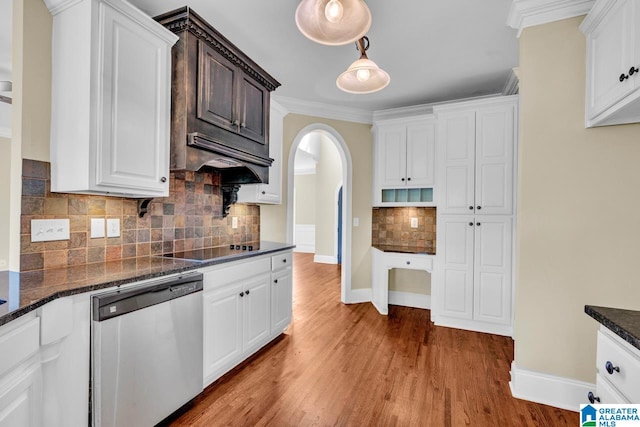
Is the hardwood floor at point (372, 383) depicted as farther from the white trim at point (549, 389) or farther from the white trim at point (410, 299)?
the white trim at point (410, 299)

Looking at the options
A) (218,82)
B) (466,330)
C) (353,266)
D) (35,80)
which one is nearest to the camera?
(35,80)

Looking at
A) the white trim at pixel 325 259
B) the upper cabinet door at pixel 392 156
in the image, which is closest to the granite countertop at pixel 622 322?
the upper cabinet door at pixel 392 156

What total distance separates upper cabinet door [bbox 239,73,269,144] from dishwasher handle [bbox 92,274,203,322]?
1.27 metres

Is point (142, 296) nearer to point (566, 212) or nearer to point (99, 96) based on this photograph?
point (99, 96)

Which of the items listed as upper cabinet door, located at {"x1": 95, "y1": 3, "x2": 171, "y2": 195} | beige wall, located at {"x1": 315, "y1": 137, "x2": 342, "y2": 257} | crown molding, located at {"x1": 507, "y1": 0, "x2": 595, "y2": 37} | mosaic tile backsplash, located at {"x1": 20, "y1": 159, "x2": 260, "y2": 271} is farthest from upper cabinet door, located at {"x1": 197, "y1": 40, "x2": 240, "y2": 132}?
beige wall, located at {"x1": 315, "y1": 137, "x2": 342, "y2": 257}

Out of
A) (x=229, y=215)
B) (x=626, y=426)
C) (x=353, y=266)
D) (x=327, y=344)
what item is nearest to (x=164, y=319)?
(x=229, y=215)

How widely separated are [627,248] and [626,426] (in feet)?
4.77

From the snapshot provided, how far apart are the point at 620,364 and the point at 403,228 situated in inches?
122

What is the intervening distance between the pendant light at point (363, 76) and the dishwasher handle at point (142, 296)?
5.53 feet

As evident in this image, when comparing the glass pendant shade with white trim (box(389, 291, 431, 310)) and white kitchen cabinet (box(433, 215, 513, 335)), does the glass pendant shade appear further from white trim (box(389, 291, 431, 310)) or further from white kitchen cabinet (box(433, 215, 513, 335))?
white trim (box(389, 291, 431, 310))

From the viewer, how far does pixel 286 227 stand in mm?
3705

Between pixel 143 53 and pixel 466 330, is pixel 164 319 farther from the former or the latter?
pixel 466 330

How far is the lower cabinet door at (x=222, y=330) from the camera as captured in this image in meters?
1.97

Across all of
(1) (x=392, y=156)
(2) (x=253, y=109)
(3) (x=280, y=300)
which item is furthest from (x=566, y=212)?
(2) (x=253, y=109)
